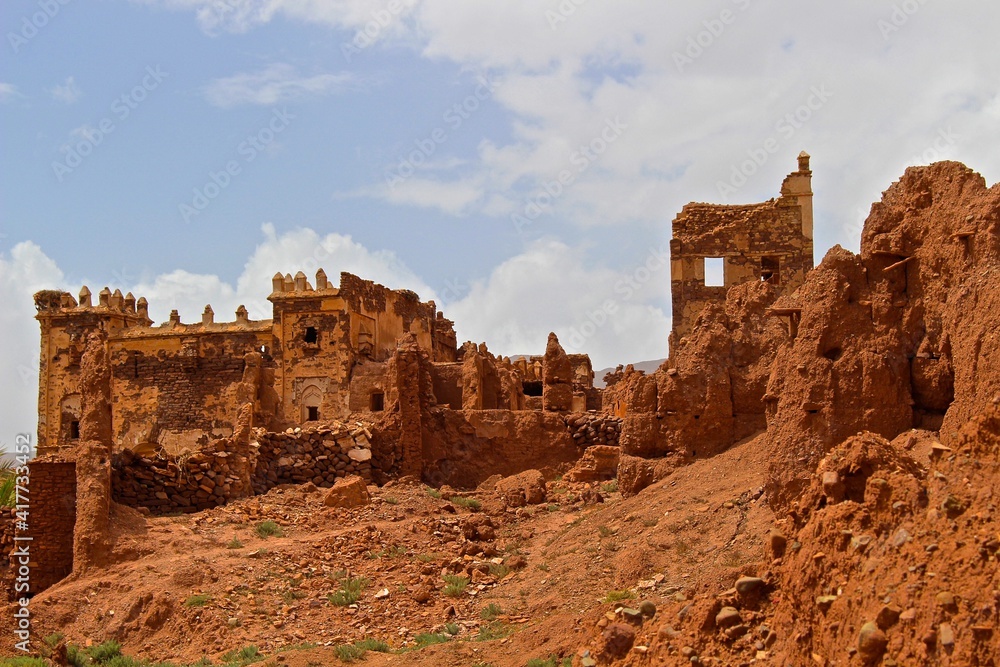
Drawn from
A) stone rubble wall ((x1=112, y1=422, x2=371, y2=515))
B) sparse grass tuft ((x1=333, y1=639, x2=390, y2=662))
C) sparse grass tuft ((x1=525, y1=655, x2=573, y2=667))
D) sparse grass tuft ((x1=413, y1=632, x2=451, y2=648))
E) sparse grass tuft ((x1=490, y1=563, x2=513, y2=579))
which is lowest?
sparse grass tuft ((x1=333, y1=639, x2=390, y2=662))

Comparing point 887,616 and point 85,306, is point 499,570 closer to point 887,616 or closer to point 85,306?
point 887,616

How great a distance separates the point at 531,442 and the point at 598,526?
6638 millimetres

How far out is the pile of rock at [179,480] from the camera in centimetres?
1731

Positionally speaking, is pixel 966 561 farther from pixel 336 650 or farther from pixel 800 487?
pixel 336 650

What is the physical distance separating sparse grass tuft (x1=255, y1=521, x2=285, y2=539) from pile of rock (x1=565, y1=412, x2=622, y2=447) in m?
5.88

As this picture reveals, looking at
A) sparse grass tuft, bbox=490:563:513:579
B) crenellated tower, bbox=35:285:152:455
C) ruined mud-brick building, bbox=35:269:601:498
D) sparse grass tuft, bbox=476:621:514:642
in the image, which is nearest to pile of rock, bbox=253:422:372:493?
ruined mud-brick building, bbox=35:269:601:498

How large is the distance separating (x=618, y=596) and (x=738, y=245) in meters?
15.4

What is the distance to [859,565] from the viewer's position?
6.96m

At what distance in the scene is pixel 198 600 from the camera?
13.6m

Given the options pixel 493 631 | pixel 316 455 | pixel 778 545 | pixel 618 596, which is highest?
pixel 316 455

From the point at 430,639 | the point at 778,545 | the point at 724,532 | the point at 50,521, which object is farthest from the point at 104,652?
the point at 778,545

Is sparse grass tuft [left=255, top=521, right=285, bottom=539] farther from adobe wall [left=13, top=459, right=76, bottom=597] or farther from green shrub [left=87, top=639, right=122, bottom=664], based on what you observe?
green shrub [left=87, top=639, right=122, bottom=664]

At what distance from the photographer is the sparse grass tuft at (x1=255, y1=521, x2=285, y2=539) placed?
16250 millimetres

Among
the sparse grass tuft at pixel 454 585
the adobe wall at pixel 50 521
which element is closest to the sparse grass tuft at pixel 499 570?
the sparse grass tuft at pixel 454 585
